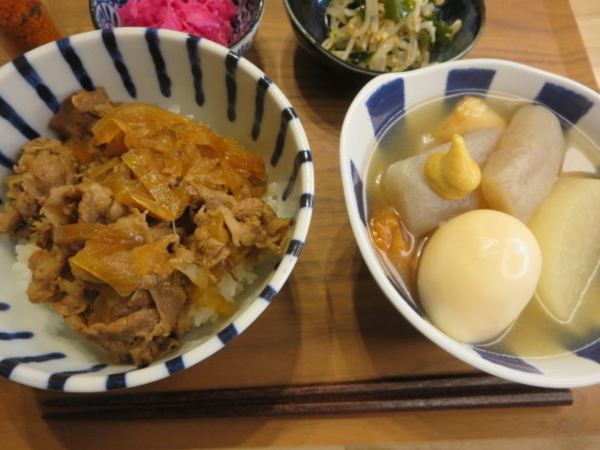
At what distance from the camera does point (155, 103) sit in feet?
4.55

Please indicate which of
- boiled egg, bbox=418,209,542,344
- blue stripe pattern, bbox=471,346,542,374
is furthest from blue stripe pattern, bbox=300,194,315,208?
blue stripe pattern, bbox=471,346,542,374

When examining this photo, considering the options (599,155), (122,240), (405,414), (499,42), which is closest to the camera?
(122,240)

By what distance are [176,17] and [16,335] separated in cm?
123

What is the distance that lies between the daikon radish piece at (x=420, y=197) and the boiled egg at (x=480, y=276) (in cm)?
8

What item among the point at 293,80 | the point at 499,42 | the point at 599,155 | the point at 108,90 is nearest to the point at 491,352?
the point at 599,155

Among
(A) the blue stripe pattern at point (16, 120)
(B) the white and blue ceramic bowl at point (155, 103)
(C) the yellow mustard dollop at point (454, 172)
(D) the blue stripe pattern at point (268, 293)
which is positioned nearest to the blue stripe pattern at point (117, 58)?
(B) the white and blue ceramic bowl at point (155, 103)

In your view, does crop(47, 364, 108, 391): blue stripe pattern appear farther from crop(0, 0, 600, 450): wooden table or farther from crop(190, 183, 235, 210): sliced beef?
crop(190, 183, 235, 210): sliced beef

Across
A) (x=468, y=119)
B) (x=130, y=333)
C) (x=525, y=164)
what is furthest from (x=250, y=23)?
(x=130, y=333)

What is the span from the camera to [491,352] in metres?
1.05

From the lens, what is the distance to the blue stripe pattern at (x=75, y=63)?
115 cm

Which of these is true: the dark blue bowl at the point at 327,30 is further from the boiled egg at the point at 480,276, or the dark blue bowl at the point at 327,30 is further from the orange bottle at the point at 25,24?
the orange bottle at the point at 25,24

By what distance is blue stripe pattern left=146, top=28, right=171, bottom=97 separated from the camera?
1.19m

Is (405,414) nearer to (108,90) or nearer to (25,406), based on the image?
(25,406)

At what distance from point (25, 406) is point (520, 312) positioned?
138cm
